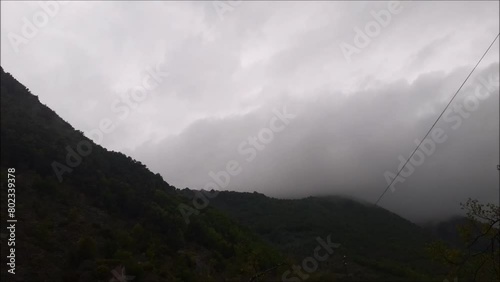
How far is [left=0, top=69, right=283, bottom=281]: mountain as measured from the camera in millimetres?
22219

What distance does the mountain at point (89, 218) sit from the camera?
72.9 ft

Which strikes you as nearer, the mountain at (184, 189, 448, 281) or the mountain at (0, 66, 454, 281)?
the mountain at (0, 66, 454, 281)

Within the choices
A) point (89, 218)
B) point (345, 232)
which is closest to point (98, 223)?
point (89, 218)

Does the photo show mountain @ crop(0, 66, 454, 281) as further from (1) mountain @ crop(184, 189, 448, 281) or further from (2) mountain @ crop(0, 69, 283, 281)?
(1) mountain @ crop(184, 189, 448, 281)

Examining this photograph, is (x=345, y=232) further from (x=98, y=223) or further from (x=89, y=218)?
(x=89, y=218)

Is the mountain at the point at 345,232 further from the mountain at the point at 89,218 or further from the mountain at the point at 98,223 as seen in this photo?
the mountain at the point at 89,218

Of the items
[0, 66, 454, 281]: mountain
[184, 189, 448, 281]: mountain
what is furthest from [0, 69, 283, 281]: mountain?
[184, 189, 448, 281]: mountain

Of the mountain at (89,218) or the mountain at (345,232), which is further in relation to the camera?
the mountain at (345,232)

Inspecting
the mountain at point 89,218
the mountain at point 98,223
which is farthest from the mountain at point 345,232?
the mountain at point 89,218

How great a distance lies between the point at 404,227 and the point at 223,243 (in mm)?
72772

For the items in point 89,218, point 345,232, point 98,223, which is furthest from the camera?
point 345,232

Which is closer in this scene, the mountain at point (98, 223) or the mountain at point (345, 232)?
the mountain at point (98, 223)

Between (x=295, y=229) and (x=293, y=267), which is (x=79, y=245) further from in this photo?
(x=295, y=229)

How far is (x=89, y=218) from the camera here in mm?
30922
